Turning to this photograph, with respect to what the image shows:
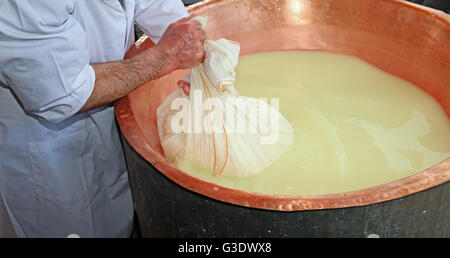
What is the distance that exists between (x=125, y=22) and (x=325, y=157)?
807mm

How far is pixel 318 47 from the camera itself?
2.22 metres

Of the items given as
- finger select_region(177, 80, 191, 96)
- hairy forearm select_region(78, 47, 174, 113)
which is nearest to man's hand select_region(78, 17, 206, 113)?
hairy forearm select_region(78, 47, 174, 113)

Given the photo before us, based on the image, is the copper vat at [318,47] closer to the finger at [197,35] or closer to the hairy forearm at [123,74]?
the hairy forearm at [123,74]

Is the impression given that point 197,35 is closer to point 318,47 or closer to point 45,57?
point 45,57

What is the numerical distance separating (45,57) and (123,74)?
27cm

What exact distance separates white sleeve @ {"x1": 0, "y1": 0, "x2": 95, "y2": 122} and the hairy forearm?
0.06 meters

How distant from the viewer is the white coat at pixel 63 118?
119cm

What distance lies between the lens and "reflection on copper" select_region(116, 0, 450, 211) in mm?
1664

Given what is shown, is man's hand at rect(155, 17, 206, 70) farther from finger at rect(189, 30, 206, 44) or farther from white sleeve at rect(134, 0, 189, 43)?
white sleeve at rect(134, 0, 189, 43)

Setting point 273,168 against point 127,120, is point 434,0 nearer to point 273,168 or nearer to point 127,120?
point 273,168

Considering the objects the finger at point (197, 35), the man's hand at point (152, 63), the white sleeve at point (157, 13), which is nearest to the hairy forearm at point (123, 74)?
the man's hand at point (152, 63)

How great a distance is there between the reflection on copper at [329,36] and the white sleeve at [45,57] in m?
0.21

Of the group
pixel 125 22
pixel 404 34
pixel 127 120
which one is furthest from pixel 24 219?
pixel 404 34

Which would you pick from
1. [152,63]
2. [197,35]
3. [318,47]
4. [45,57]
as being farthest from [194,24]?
[318,47]
